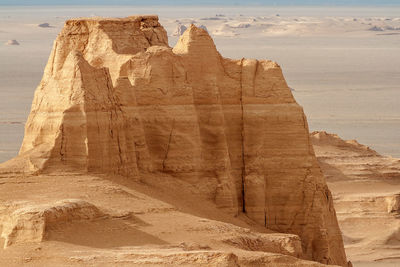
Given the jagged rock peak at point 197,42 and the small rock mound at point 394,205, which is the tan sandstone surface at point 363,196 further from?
the jagged rock peak at point 197,42

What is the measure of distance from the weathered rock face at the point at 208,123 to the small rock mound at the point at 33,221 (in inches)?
193

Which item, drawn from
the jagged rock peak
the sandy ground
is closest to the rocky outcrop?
the sandy ground

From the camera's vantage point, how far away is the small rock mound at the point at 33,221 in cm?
2731

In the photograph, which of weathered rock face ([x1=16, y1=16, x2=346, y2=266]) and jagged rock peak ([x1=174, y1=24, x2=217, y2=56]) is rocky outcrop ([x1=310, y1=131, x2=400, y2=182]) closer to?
weathered rock face ([x1=16, y1=16, x2=346, y2=266])

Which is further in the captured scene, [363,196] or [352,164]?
[352,164]

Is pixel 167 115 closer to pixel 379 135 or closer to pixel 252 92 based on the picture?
pixel 252 92

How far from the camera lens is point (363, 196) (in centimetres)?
5984

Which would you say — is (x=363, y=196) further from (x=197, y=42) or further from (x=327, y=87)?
(x=327, y=87)

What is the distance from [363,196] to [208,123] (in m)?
25.1

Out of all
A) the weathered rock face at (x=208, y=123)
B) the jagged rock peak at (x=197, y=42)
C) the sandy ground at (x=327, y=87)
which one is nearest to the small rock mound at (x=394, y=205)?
the weathered rock face at (x=208, y=123)

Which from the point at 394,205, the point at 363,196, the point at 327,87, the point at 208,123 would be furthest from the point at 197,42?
the point at 327,87

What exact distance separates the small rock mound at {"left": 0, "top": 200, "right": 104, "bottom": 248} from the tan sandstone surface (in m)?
27.3

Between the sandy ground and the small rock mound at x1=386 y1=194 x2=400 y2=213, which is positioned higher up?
the small rock mound at x1=386 y1=194 x2=400 y2=213

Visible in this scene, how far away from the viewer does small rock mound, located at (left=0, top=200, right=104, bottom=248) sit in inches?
1075
